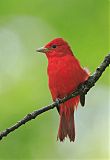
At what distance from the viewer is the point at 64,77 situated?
3902 mm

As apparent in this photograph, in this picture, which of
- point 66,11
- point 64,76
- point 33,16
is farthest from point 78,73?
point 33,16

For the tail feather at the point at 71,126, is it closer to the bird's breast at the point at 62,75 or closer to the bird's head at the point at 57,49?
the bird's breast at the point at 62,75

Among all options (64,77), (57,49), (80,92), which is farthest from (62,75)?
(80,92)

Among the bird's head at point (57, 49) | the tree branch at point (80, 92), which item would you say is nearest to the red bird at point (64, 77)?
the bird's head at point (57, 49)

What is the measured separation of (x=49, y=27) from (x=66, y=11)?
34 cm

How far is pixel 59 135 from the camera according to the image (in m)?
3.65

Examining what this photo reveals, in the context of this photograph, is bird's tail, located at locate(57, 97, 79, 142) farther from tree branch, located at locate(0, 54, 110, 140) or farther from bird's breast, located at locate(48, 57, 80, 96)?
tree branch, located at locate(0, 54, 110, 140)

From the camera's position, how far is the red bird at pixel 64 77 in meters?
3.72

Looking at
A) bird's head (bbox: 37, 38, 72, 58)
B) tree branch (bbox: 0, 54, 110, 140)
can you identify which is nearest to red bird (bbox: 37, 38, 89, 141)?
bird's head (bbox: 37, 38, 72, 58)

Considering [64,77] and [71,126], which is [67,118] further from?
[64,77]

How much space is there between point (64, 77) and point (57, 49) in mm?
529

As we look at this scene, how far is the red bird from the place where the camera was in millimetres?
3717

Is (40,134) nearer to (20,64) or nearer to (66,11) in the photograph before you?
(20,64)

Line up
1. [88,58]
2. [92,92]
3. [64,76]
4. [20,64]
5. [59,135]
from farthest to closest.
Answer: [92,92] < [20,64] < [88,58] < [64,76] < [59,135]
